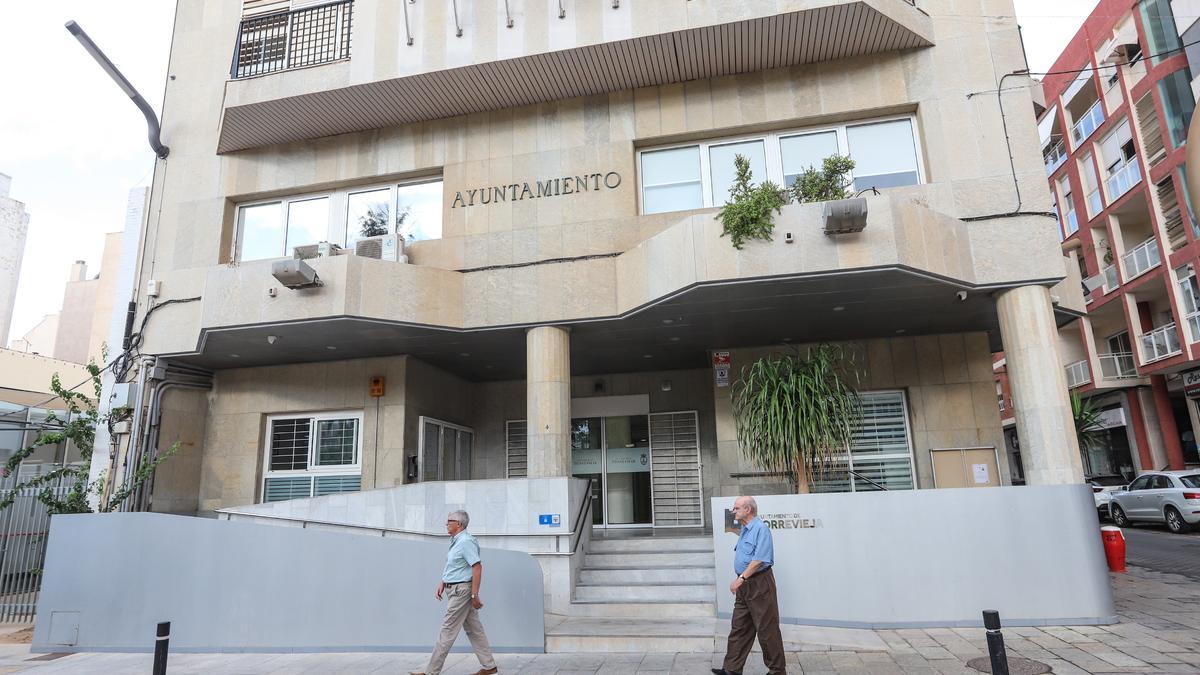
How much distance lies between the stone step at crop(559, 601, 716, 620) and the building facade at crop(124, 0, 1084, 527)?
1.71m

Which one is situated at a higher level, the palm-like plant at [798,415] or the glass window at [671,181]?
the glass window at [671,181]

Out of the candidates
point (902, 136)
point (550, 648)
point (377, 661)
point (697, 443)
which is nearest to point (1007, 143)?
point (902, 136)

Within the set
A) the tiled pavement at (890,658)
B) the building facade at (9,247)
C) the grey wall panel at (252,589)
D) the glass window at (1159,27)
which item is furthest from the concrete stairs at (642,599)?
the building facade at (9,247)

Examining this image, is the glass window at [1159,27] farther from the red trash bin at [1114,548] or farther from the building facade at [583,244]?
the red trash bin at [1114,548]

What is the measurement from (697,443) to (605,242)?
4.70m

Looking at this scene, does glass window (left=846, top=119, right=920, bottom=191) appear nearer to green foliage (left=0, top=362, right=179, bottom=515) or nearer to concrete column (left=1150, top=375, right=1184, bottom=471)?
green foliage (left=0, top=362, right=179, bottom=515)

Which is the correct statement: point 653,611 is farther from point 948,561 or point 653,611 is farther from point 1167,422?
point 1167,422

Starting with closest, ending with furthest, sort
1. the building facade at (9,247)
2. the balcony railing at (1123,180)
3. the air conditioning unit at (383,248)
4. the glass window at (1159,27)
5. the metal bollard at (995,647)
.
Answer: the metal bollard at (995,647) → the air conditioning unit at (383,248) → the glass window at (1159,27) → the balcony railing at (1123,180) → the building facade at (9,247)

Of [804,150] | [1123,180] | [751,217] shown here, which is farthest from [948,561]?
[1123,180]

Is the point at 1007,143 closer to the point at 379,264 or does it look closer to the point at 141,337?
the point at 379,264

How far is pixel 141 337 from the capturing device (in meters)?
12.1

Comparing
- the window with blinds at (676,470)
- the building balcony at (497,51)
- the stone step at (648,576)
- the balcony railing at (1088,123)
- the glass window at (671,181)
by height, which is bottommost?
the stone step at (648,576)

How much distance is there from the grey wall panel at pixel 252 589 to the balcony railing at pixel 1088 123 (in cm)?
2934

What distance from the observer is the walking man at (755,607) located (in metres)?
5.80
